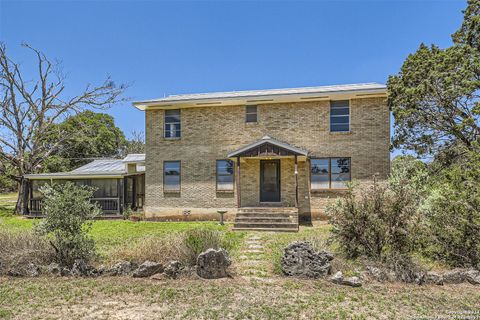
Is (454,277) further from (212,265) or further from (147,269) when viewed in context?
(147,269)

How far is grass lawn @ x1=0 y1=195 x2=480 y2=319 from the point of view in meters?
4.99

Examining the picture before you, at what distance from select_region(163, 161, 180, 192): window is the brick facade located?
23 centimetres

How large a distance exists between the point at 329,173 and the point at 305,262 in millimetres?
9177

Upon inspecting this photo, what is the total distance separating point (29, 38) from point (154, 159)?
1582 centimetres

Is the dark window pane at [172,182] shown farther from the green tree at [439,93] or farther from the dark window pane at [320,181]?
the green tree at [439,93]

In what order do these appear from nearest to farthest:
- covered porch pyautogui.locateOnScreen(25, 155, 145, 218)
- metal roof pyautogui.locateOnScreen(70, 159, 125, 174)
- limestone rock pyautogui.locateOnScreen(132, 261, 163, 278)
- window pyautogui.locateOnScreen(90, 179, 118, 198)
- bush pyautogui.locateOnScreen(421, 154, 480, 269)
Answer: limestone rock pyautogui.locateOnScreen(132, 261, 163, 278)
bush pyautogui.locateOnScreen(421, 154, 480, 269)
covered porch pyautogui.locateOnScreen(25, 155, 145, 218)
window pyautogui.locateOnScreen(90, 179, 118, 198)
metal roof pyautogui.locateOnScreen(70, 159, 125, 174)

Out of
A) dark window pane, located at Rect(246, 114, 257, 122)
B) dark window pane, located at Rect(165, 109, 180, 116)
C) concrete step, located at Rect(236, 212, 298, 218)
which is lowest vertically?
concrete step, located at Rect(236, 212, 298, 218)

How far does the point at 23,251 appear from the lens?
7.55 m

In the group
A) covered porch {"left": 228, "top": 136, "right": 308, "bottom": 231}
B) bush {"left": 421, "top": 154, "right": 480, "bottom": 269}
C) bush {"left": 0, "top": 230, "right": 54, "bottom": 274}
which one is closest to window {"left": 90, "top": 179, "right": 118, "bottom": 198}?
covered porch {"left": 228, "top": 136, "right": 308, "bottom": 231}

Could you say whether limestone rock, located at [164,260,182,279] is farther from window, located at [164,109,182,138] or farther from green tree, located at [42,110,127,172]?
green tree, located at [42,110,127,172]

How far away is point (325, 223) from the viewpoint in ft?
49.1

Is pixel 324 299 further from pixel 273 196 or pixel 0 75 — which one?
pixel 0 75

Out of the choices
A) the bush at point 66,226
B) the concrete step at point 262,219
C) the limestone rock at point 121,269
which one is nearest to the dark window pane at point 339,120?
the concrete step at point 262,219

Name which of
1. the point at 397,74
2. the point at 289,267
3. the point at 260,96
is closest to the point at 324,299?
the point at 289,267
